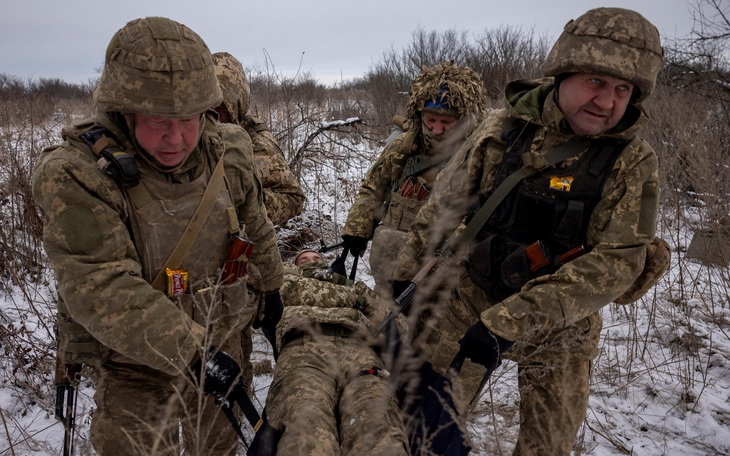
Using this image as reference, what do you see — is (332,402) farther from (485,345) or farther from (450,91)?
(450,91)

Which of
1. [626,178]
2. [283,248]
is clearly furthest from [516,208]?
[283,248]

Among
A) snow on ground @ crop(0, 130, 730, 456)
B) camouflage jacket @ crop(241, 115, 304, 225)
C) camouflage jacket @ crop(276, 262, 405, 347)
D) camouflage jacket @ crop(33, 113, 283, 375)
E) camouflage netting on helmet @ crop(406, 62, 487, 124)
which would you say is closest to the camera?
camouflage jacket @ crop(33, 113, 283, 375)

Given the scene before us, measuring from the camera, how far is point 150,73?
1627 mm

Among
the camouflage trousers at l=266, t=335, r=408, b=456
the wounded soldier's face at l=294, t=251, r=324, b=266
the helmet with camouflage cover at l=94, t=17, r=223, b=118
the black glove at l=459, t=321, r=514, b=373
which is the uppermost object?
the helmet with camouflage cover at l=94, t=17, r=223, b=118

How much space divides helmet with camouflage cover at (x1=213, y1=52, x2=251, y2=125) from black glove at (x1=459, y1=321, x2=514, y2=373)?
2.21 meters

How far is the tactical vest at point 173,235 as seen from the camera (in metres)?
1.72

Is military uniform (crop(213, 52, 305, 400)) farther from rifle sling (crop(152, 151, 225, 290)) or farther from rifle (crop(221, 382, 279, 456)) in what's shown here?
rifle (crop(221, 382, 279, 456))

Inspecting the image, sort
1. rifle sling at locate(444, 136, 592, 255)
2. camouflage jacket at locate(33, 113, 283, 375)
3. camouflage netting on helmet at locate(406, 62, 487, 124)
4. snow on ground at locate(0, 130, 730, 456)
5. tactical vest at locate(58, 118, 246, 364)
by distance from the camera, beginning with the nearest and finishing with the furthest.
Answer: camouflage jacket at locate(33, 113, 283, 375)
tactical vest at locate(58, 118, 246, 364)
rifle sling at locate(444, 136, 592, 255)
snow on ground at locate(0, 130, 730, 456)
camouflage netting on helmet at locate(406, 62, 487, 124)

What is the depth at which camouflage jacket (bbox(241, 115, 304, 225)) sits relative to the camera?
3.48 meters

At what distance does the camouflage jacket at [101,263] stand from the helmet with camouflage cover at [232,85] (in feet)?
4.89

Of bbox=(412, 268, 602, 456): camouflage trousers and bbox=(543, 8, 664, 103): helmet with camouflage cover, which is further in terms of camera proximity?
bbox=(412, 268, 602, 456): camouflage trousers

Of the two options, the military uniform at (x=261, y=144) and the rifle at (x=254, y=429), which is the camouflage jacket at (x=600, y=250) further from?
the military uniform at (x=261, y=144)

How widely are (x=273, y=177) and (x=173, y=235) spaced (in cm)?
177

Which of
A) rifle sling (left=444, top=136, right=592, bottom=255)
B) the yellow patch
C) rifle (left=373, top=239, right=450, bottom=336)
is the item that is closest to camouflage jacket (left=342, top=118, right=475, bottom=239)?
rifle (left=373, top=239, right=450, bottom=336)
